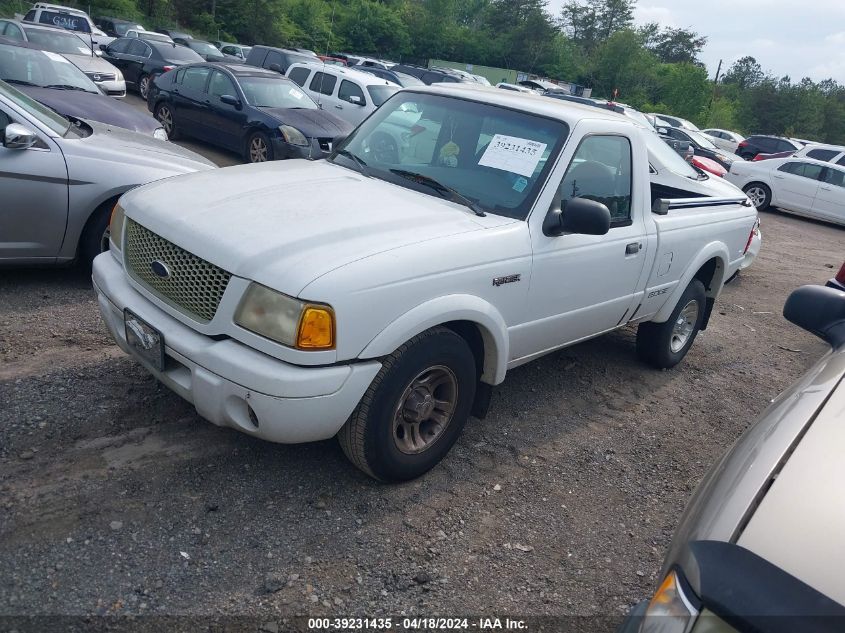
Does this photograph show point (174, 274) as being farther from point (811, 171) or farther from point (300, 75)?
point (811, 171)

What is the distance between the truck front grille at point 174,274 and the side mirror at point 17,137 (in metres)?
1.86

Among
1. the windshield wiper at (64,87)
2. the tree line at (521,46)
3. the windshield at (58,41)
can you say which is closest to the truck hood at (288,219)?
the windshield wiper at (64,87)

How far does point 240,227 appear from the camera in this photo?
3.21m

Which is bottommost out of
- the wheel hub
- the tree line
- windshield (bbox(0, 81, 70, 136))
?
the wheel hub

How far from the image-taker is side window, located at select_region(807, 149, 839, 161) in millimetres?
19745

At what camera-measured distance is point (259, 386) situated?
9.48 ft

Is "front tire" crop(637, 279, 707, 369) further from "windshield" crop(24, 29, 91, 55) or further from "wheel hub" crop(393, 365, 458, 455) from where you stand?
"windshield" crop(24, 29, 91, 55)

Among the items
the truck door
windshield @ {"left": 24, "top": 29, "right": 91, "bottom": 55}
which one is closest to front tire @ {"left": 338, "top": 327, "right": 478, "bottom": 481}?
the truck door

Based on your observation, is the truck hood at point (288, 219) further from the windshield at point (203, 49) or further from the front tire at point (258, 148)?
the windshield at point (203, 49)

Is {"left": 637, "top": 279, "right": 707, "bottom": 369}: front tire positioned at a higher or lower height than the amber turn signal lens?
lower

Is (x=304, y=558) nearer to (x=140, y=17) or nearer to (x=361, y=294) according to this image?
(x=361, y=294)

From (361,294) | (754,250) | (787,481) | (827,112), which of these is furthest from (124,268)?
(827,112)

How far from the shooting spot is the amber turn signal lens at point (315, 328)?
9.37 ft

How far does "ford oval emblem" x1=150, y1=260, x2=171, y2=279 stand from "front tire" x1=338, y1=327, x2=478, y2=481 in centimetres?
109
